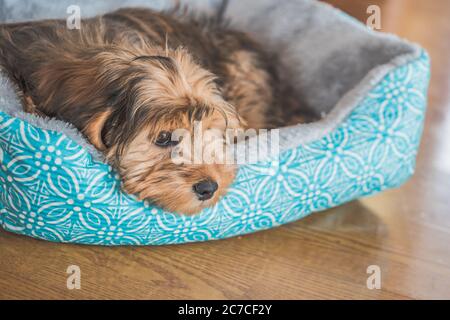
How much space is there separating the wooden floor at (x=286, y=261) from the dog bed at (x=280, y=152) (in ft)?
0.30

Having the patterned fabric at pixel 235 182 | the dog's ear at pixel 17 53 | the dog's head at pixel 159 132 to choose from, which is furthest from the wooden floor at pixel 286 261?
the dog's ear at pixel 17 53

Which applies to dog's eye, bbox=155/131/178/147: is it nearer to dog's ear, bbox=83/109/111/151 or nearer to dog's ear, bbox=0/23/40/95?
dog's ear, bbox=83/109/111/151

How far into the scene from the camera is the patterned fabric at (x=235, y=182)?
87.3 inches

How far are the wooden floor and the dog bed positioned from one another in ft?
0.30

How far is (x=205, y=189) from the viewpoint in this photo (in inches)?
85.9

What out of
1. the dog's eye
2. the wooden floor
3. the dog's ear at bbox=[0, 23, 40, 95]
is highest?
the dog's ear at bbox=[0, 23, 40, 95]

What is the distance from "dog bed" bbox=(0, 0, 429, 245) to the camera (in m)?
2.23

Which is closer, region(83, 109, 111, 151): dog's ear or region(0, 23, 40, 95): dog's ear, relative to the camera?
region(83, 109, 111, 151): dog's ear

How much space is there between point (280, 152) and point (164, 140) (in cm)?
58

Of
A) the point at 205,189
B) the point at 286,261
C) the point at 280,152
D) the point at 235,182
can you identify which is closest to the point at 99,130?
the point at 205,189

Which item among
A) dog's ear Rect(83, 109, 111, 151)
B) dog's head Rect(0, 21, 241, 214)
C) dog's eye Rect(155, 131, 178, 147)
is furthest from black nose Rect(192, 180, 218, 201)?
dog's ear Rect(83, 109, 111, 151)

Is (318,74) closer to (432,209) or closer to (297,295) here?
(432,209)

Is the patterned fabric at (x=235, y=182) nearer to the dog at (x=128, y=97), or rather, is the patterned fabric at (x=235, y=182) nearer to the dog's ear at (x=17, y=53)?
the dog at (x=128, y=97)

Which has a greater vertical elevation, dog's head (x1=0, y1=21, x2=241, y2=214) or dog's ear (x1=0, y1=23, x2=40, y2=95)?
dog's ear (x1=0, y1=23, x2=40, y2=95)
